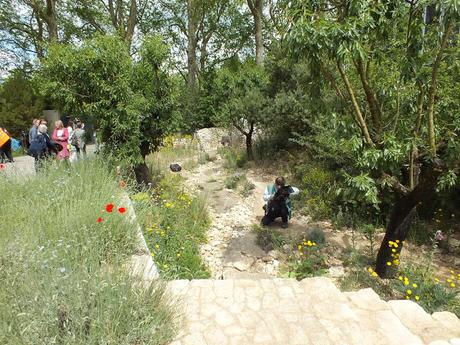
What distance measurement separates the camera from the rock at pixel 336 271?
476cm

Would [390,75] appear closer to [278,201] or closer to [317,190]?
[278,201]

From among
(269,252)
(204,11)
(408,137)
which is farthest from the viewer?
(204,11)

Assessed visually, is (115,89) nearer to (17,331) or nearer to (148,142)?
(148,142)

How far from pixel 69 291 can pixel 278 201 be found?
15.5 feet

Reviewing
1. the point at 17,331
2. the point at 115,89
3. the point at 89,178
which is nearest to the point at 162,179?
the point at 115,89

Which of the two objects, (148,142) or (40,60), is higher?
(40,60)

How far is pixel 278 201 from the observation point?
20.4ft

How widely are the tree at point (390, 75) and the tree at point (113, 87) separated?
414 centimetres

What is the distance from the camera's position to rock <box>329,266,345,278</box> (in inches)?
187

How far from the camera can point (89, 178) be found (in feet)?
14.9

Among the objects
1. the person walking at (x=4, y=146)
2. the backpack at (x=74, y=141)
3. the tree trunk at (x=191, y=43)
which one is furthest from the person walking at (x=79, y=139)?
the tree trunk at (x=191, y=43)

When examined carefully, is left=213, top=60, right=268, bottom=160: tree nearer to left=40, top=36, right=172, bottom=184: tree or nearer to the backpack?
left=40, top=36, right=172, bottom=184: tree

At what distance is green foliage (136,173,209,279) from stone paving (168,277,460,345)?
0.53 meters

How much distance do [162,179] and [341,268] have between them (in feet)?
17.3
